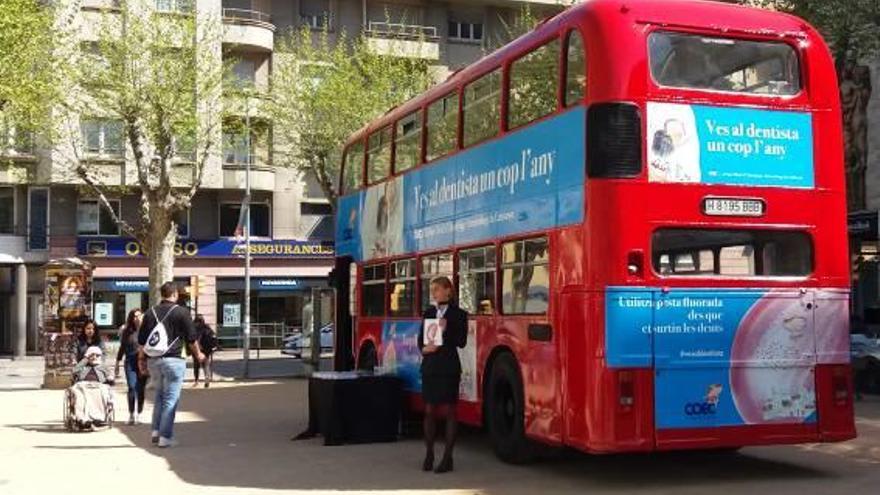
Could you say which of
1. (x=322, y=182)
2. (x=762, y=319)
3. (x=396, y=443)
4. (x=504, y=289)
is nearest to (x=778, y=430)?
(x=762, y=319)

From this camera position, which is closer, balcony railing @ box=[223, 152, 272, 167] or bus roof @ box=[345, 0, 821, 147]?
bus roof @ box=[345, 0, 821, 147]

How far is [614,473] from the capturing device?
987 centimetres

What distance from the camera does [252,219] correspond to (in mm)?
44031

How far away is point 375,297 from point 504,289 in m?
4.52

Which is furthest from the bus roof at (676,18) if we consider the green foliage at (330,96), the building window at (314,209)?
the building window at (314,209)

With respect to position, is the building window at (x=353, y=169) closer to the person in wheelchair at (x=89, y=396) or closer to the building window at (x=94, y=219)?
the person in wheelchair at (x=89, y=396)

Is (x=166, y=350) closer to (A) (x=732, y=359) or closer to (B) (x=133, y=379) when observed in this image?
(B) (x=133, y=379)

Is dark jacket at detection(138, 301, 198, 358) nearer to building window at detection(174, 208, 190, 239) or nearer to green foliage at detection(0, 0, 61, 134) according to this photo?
green foliage at detection(0, 0, 61, 134)

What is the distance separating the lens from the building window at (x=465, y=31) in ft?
155

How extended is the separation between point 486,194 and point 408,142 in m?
2.88

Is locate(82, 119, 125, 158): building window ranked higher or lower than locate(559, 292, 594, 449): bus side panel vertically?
higher

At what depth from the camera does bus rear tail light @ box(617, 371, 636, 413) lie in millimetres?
8578

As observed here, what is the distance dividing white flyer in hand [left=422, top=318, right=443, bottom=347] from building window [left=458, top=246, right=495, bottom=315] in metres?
0.98

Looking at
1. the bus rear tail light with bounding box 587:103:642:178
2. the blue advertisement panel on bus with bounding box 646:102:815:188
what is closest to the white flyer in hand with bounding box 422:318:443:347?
the bus rear tail light with bounding box 587:103:642:178
